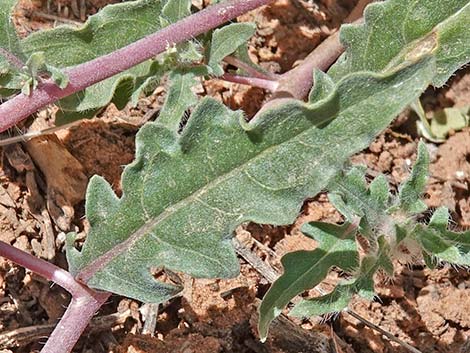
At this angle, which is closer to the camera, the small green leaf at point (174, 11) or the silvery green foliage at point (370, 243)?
the silvery green foliage at point (370, 243)

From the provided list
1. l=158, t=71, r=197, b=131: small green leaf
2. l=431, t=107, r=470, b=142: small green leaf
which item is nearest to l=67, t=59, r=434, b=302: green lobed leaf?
l=158, t=71, r=197, b=131: small green leaf

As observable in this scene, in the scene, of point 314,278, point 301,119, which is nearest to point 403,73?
point 301,119

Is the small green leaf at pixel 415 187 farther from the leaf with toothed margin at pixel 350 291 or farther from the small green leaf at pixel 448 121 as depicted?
the small green leaf at pixel 448 121

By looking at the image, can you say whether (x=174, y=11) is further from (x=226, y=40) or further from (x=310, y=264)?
(x=310, y=264)

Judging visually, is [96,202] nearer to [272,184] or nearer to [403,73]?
[272,184]

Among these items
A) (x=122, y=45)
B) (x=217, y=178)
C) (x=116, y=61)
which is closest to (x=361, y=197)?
(x=217, y=178)

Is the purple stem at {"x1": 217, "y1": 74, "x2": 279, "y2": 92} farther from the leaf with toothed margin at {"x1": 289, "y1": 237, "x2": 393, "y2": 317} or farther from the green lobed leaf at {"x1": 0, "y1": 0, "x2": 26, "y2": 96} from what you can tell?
the leaf with toothed margin at {"x1": 289, "y1": 237, "x2": 393, "y2": 317}

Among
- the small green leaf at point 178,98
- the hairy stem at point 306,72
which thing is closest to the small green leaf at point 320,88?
the small green leaf at point 178,98
